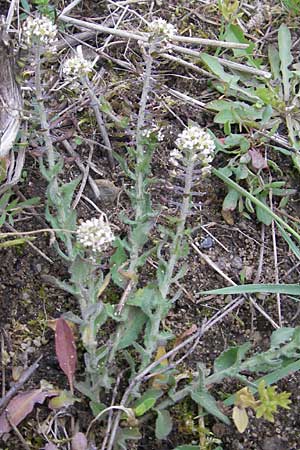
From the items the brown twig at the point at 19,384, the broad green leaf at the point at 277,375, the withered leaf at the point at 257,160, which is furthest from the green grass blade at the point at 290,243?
the brown twig at the point at 19,384

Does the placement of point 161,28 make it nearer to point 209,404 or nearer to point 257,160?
point 257,160

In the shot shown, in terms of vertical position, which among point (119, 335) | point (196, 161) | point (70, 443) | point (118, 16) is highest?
point (118, 16)

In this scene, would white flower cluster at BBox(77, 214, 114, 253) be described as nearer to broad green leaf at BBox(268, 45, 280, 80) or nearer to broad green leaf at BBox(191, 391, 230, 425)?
broad green leaf at BBox(191, 391, 230, 425)

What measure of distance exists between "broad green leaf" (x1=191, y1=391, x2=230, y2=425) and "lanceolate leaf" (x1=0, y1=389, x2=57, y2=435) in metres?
0.39

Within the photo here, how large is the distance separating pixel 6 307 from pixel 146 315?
0.40 m

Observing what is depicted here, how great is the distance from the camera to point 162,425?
72.5 inches

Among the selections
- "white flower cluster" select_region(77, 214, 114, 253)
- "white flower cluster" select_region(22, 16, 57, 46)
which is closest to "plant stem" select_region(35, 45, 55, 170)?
"white flower cluster" select_region(22, 16, 57, 46)

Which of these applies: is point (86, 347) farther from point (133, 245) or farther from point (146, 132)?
point (146, 132)

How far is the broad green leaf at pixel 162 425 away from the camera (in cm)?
184

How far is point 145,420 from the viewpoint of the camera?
1.89 metres

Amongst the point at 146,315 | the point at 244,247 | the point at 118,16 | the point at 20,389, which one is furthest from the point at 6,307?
the point at 118,16

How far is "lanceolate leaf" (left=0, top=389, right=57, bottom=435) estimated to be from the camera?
1.79 m

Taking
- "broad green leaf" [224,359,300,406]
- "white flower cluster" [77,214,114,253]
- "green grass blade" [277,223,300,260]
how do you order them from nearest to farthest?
"white flower cluster" [77,214,114,253]
"broad green leaf" [224,359,300,406]
"green grass blade" [277,223,300,260]

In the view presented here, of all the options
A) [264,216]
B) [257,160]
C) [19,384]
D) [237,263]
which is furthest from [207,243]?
[19,384]
